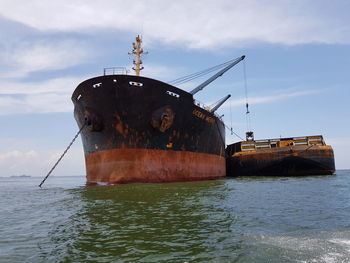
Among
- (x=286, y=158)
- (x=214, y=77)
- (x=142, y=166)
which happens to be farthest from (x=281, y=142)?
(x=142, y=166)

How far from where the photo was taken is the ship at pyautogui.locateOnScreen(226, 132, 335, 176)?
93.2 feet

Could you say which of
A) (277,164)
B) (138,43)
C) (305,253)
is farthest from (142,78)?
(277,164)

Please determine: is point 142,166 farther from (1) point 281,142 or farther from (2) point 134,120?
(1) point 281,142

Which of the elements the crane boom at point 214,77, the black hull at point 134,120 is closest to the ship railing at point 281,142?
the crane boom at point 214,77

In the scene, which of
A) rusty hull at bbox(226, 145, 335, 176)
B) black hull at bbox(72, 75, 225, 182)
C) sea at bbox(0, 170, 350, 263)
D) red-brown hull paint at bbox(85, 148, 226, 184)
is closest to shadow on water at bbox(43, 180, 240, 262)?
sea at bbox(0, 170, 350, 263)

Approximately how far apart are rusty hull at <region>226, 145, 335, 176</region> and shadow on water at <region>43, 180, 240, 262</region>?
73.7 ft

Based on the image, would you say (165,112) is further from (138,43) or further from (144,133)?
(138,43)

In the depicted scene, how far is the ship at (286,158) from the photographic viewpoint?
2841 cm

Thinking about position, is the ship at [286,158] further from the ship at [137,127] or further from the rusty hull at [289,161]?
the ship at [137,127]

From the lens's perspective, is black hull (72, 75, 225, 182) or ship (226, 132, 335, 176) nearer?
black hull (72, 75, 225, 182)

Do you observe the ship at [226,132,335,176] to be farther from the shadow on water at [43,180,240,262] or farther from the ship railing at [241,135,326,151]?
the shadow on water at [43,180,240,262]

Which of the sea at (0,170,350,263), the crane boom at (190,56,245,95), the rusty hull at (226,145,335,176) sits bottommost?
the sea at (0,170,350,263)

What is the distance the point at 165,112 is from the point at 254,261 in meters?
13.0

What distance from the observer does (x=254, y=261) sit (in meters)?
3.96
